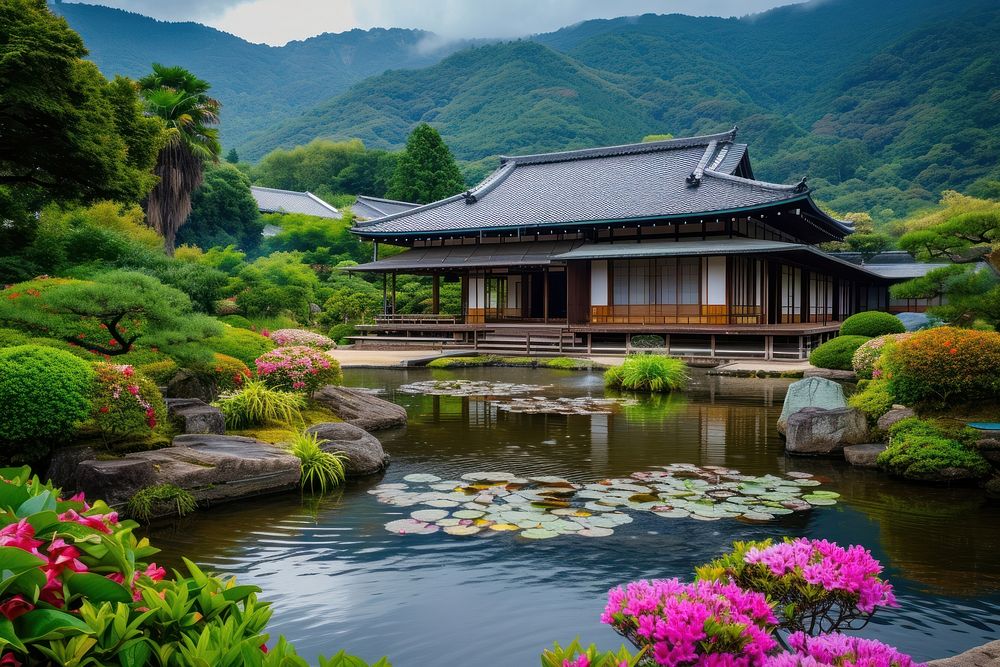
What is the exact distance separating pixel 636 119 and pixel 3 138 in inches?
3077

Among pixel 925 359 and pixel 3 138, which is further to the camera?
pixel 3 138

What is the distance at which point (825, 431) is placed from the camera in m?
8.50

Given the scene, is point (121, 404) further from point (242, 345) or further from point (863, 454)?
point (863, 454)

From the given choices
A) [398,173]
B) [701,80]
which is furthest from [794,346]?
[701,80]

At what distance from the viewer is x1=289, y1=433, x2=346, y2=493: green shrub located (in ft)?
23.7

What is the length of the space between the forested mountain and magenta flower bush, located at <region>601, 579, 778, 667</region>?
57.4m

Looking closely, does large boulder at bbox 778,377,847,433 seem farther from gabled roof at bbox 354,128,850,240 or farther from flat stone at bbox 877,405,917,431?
gabled roof at bbox 354,128,850,240

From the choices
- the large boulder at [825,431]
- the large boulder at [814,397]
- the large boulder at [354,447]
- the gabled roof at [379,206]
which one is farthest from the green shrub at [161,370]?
the gabled roof at [379,206]

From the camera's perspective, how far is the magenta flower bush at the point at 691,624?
2375mm

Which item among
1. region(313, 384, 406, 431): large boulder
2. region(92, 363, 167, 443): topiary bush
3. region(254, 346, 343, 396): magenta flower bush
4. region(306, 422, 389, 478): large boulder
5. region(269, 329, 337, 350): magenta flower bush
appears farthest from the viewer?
region(269, 329, 337, 350): magenta flower bush

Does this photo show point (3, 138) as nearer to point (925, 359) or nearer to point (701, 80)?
point (925, 359)

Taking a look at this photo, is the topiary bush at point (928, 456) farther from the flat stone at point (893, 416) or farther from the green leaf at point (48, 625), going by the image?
the green leaf at point (48, 625)

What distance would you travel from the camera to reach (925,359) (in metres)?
8.12

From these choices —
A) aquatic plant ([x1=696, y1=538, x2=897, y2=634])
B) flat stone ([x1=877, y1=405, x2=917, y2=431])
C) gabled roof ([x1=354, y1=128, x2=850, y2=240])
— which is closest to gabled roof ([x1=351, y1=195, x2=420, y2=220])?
gabled roof ([x1=354, y1=128, x2=850, y2=240])
